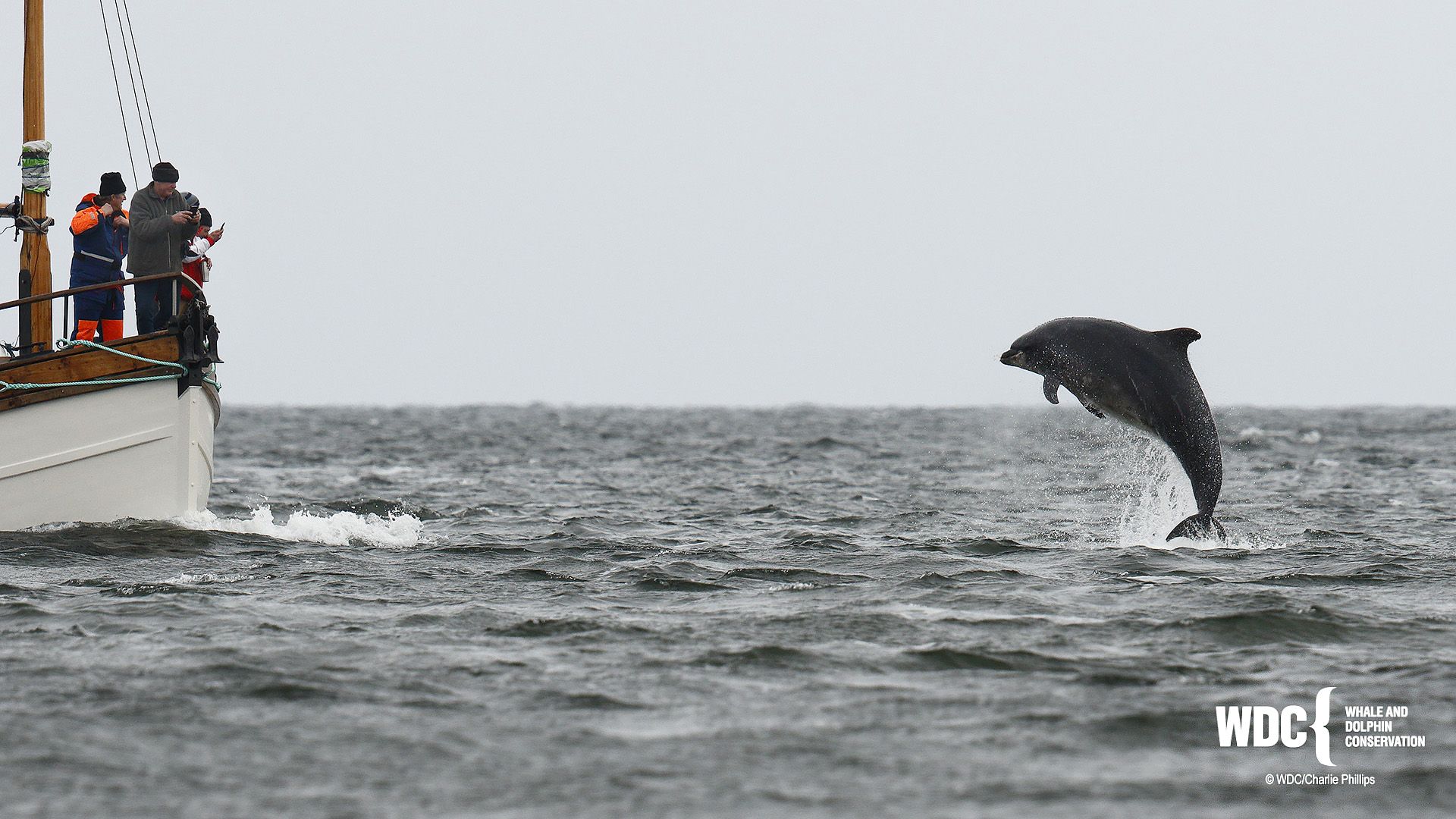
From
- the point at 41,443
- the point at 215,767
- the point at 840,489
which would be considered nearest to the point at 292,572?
the point at 41,443

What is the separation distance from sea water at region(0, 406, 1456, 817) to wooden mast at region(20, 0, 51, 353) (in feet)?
7.75

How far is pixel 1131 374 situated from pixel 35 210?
11.1 m

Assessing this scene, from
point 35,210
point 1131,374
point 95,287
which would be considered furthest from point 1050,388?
point 35,210

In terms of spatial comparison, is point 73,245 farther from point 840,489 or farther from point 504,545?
point 840,489

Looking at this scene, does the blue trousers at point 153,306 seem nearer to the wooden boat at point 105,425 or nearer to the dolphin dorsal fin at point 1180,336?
the wooden boat at point 105,425

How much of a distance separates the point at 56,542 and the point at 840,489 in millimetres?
13468

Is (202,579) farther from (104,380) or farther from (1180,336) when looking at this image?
(1180,336)

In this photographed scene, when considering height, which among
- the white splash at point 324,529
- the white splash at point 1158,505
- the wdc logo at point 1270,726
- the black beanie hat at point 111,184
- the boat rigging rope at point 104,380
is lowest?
the white splash at point 324,529

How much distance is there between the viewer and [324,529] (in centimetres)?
1541

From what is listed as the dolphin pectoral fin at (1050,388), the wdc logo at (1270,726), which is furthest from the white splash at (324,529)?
the wdc logo at (1270,726)

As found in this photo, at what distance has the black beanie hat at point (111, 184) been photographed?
15109 mm

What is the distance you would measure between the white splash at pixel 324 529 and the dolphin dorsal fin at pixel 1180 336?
7132 mm

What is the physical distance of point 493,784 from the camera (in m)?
6.12

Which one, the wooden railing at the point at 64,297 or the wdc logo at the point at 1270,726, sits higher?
the wooden railing at the point at 64,297
